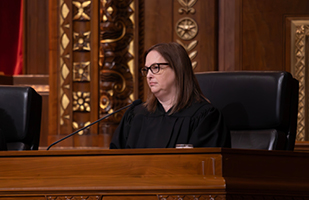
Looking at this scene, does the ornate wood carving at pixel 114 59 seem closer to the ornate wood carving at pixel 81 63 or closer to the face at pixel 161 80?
the ornate wood carving at pixel 81 63

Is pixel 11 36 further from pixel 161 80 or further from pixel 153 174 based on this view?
pixel 153 174

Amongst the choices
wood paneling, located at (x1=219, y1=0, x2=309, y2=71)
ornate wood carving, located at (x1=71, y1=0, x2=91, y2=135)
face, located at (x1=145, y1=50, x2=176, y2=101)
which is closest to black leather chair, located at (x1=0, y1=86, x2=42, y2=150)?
face, located at (x1=145, y1=50, x2=176, y2=101)

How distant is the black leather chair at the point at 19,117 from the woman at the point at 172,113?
438 millimetres

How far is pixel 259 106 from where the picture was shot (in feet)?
7.35

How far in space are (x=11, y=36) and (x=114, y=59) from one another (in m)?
1.19

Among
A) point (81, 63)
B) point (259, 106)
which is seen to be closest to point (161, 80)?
point (259, 106)

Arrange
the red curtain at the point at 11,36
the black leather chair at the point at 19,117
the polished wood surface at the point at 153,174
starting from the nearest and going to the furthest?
the polished wood surface at the point at 153,174 < the black leather chair at the point at 19,117 < the red curtain at the point at 11,36

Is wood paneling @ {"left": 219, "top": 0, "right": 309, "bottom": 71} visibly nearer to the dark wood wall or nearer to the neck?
the dark wood wall

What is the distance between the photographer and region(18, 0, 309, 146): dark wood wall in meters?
3.56

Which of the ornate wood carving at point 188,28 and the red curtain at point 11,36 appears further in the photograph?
the red curtain at point 11,36

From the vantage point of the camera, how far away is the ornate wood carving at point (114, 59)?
3531 millimetres

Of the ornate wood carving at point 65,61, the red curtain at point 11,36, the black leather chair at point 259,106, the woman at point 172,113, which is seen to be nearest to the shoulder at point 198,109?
the woman at point 172,113

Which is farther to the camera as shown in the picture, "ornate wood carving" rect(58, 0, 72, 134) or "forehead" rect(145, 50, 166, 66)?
"ornate wood carving" rect(58, 0, 72, 134)

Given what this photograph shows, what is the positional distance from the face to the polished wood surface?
885mm
